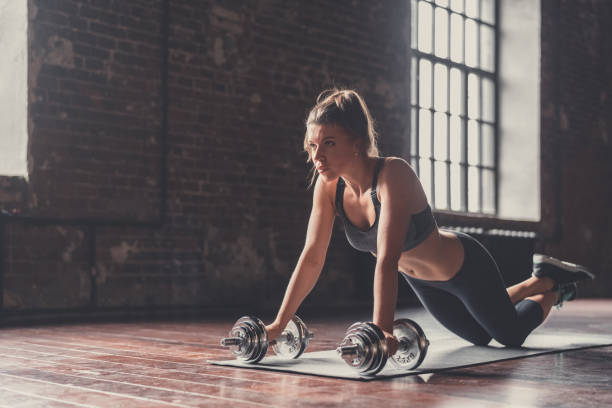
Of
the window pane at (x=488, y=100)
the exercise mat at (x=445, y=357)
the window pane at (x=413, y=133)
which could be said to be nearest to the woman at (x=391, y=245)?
the exercise mat at (x=445, y=357)

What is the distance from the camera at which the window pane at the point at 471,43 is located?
8430mm

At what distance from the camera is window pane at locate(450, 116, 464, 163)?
8.20 metres

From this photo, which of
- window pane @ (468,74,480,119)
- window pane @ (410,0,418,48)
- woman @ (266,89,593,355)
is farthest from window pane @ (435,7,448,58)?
woman @ (266,89,593,355)

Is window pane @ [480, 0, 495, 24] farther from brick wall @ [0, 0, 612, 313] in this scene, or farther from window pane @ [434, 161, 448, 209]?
window pane @ [434, 161, 448, 209]

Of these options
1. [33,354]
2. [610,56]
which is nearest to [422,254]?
[33,354]

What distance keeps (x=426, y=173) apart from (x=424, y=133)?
39cm

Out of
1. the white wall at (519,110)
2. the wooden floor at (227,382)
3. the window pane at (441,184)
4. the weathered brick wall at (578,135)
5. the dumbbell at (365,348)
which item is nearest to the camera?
the wooden floor at (227,382)

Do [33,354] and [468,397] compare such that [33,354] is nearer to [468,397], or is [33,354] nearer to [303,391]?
[303,391]

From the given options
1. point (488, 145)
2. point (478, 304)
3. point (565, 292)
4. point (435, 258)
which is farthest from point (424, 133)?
point (435, 258)

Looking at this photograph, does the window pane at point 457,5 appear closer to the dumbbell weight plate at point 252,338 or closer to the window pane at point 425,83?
the window pane at point 425,83

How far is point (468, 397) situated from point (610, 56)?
838 cm

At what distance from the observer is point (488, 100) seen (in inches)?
342

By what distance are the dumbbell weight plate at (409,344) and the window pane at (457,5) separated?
6196 mm

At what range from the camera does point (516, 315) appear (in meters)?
3.28
